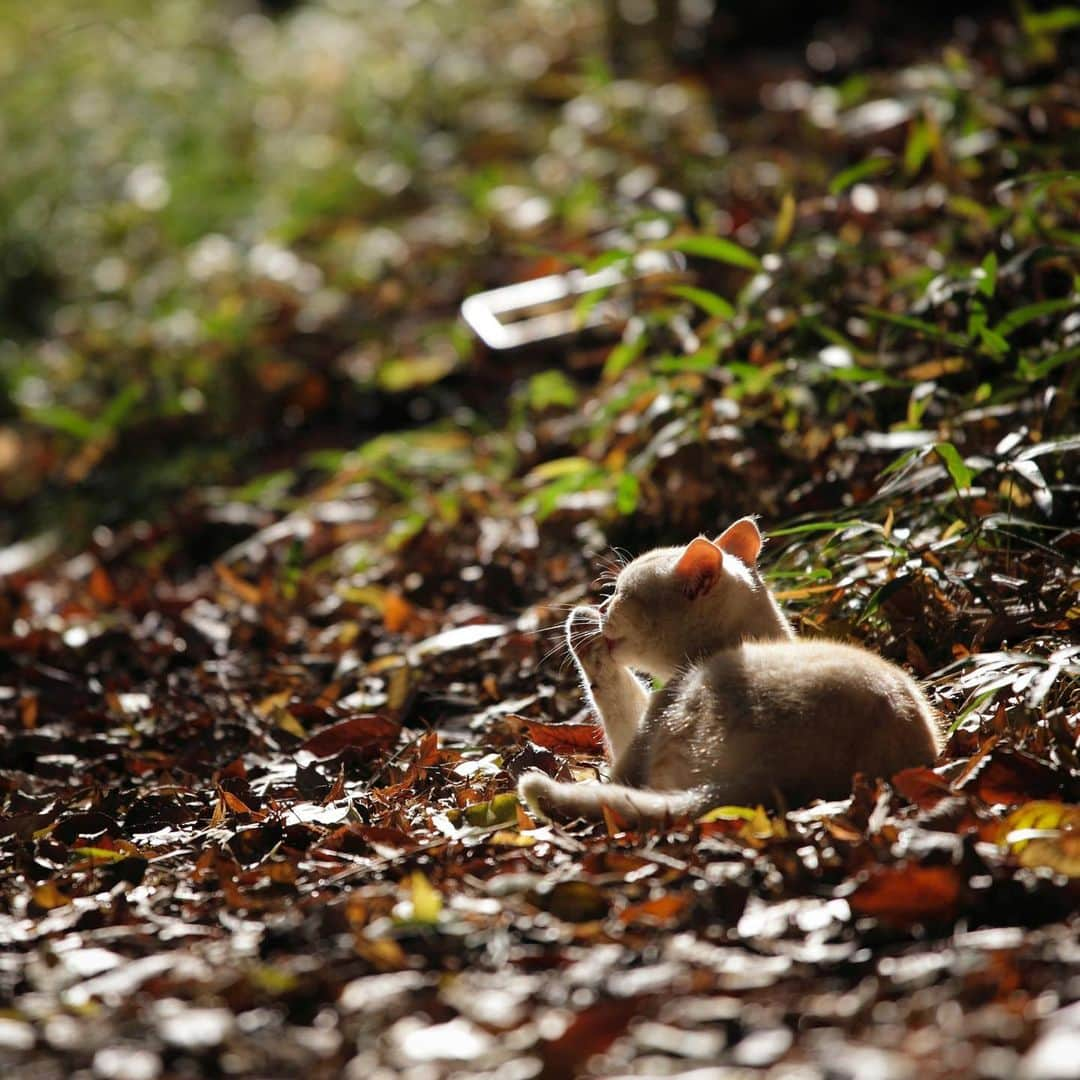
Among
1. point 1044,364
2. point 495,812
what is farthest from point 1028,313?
point 495,812

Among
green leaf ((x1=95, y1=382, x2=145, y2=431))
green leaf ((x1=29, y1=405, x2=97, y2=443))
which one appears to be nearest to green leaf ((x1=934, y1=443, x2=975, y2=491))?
green leaf ((x1=95, y1=382, x2=145, y2=431))

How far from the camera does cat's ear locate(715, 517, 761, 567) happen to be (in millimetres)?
3340

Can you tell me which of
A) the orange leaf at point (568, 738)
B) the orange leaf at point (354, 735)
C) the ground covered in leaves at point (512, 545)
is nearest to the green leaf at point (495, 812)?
the ground covered in leaves at point (512, 545)

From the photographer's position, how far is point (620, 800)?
Result: 8.79ft

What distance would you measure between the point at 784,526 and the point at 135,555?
3005 mm

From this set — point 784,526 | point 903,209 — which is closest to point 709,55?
point 903,209

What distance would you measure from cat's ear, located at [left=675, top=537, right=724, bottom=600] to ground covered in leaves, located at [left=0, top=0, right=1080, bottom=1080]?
50cm

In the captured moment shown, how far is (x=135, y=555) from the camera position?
19.1 ft

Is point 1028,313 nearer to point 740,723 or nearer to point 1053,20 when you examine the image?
point 740,723

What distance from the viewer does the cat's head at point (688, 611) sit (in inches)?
125

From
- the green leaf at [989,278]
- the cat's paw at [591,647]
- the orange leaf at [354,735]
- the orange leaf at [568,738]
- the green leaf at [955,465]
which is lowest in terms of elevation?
the orange leaf at [568,738]

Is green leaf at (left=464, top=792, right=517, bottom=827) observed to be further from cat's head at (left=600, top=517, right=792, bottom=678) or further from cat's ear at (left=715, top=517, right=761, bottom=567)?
cat's ear at (left=715, top=517, right=761, bottom=567)

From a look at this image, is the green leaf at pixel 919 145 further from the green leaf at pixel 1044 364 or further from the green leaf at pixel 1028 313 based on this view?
the green leaf at pixel 1044 364

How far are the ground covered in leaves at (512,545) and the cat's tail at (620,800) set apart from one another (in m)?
0.07
